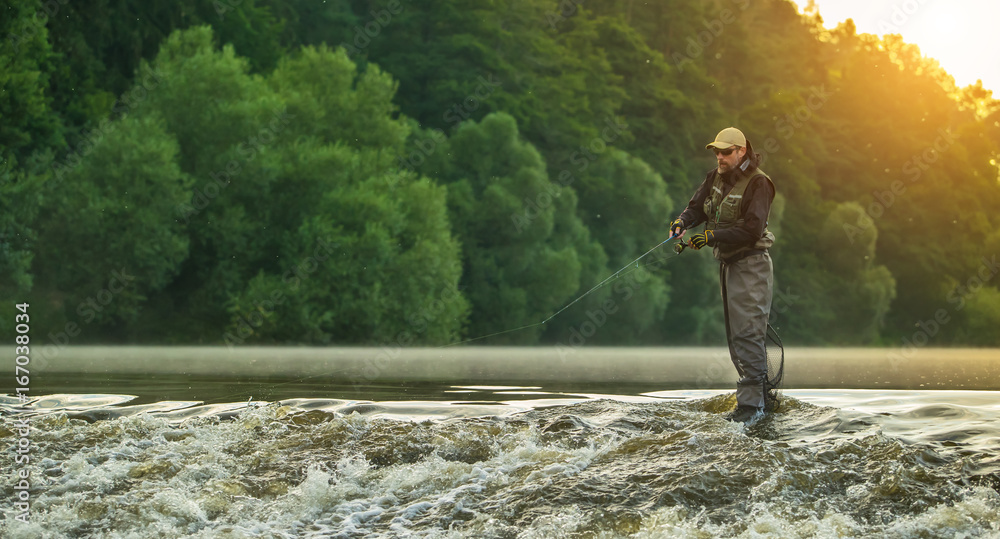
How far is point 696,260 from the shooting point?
52.1 metres

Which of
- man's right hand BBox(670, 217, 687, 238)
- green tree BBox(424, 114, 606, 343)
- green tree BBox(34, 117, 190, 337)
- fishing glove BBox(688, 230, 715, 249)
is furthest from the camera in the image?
green tree BBox(424, 114, 606, 343)

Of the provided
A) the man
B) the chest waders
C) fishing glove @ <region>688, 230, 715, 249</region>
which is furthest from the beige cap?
fishing glove @ <region>688, 230, 715, 249</region>

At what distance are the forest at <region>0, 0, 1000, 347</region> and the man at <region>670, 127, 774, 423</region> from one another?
27.4 meters

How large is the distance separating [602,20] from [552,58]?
21.6 ft

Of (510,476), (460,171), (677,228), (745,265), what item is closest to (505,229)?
(460,171)

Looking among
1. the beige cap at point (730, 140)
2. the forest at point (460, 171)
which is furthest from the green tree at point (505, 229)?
the beige cap at point (730, 140)

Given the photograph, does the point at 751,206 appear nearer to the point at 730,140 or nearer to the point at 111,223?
the point at 730,140

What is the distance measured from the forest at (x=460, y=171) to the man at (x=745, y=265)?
27442mm

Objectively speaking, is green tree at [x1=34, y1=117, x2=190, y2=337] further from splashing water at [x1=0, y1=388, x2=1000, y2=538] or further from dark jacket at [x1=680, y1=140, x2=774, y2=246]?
dark jacket at [x1=680, y1=140, x2=774, y2=246]

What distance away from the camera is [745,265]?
841cm

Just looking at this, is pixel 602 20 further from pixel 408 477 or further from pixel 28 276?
pixel 408 477

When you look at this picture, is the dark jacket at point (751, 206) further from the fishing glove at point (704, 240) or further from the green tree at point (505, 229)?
the green tree at point (505, 229)

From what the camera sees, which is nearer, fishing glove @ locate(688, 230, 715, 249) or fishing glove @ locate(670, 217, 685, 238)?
fishing glove @ locate(688, 230, 715, 249)

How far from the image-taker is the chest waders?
8.34 metres
